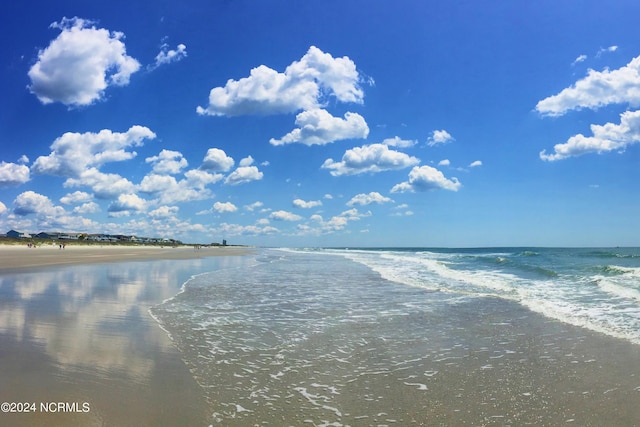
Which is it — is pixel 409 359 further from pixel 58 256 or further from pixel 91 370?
pixel 58 256

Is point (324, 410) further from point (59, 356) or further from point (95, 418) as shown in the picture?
point (59, 356)

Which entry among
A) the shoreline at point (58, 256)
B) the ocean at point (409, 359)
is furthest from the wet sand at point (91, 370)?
the shoreline at point (58, 256)

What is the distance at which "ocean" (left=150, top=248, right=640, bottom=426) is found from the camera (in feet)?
17.1

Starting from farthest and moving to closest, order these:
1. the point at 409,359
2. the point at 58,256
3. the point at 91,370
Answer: the point at 58,256
the point at 409,359
the point at 91,370

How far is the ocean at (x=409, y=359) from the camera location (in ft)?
17.1

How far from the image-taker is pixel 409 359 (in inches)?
297

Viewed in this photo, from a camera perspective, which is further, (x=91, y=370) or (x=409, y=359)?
(x=409, y=359)

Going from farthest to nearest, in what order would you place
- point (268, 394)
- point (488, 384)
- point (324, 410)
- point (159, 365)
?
point (159, 365) → point (488, 384) → point (268, 394) → point (324, 410)

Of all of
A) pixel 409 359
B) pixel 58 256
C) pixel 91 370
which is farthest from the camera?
pixel 58 256

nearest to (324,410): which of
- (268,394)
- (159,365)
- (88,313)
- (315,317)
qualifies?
(268,394)

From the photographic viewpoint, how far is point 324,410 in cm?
522

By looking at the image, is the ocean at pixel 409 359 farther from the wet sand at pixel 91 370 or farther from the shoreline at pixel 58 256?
the shoreline at pixel 58 256

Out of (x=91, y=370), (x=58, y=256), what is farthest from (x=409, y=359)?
(x=58, y=256)

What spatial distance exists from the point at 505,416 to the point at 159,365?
5.28 metres
